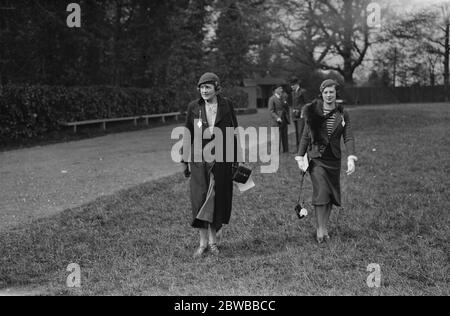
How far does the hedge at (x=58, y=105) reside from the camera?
691 inches

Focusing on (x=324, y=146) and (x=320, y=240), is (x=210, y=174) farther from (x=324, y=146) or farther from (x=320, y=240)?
(x=320, y=240)

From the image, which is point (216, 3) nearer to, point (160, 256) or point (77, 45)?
point (77, 45)

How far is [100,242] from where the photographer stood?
20.7 feet

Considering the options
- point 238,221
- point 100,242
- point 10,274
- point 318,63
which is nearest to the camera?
point 10,274

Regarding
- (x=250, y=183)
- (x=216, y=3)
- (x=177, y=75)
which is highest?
(x=216, y=3)

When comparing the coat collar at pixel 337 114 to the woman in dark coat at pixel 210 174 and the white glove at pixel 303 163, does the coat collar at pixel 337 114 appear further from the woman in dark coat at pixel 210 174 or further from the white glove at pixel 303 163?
the woman in dark coat at pixel 210 174

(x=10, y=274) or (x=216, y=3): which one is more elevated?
(x=216, y=3)

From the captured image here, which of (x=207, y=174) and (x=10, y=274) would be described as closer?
(x=10, y=274)

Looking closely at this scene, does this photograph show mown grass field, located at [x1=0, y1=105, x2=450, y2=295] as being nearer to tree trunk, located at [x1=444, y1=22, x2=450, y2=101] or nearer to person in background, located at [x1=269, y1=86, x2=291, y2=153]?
person in background, located at [x1=269, y1=86, x2=291, y2=153]

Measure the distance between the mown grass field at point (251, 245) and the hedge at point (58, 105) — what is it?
9747mm

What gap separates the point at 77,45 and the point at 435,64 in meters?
41.3

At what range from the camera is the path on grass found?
Answer: 27.9ft

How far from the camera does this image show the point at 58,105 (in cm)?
2020
